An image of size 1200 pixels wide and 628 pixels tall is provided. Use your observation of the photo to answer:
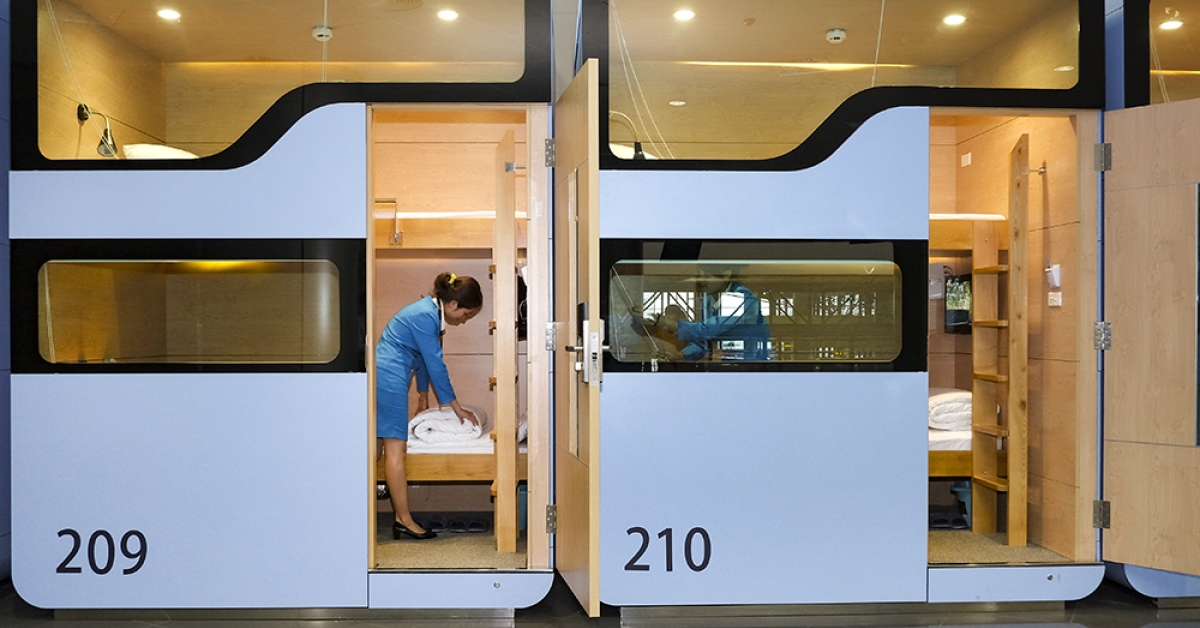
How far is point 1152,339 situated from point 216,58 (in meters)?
3.71

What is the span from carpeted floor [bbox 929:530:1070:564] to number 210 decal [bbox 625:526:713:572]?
96 cm

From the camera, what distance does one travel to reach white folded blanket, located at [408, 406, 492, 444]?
420cm

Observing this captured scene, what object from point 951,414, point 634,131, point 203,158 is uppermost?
point 634,131

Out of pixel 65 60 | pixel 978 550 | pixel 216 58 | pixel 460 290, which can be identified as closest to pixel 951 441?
pixel 978 550

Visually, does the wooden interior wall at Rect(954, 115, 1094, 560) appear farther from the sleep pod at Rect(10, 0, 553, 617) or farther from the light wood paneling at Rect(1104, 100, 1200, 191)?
the sleep pod at Rect(10, 0, 553, 617)

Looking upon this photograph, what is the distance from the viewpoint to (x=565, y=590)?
3.65 meters

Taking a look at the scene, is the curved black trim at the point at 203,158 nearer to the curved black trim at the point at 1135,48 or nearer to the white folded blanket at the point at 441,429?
the white folded blanket at the point at 441,429

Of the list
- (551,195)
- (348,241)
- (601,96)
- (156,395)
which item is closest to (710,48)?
(601,96)

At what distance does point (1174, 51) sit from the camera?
336cm

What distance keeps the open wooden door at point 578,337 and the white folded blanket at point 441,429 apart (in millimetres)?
934

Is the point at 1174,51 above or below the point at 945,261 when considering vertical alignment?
above

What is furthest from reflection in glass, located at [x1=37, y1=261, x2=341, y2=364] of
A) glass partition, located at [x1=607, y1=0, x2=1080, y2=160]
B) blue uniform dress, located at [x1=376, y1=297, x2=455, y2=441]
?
glass partition, located at [x1=607, y1=0, x2=1080, y2=160]

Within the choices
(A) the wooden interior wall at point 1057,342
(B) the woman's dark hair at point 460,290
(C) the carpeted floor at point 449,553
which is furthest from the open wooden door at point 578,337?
(A) the wooden interior wall at point 1057,342

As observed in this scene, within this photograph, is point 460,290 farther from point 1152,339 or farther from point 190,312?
point 1152,339
